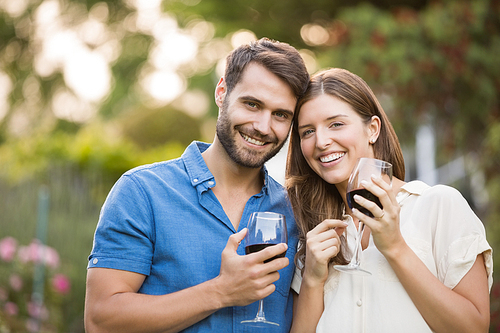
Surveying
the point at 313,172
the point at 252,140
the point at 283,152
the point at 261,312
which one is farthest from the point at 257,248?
the point at 283,152

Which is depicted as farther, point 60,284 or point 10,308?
point 60,284

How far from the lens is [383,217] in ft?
7.29

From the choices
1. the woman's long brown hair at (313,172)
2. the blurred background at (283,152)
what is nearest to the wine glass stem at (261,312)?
the woman's long brown hair at (313,172)

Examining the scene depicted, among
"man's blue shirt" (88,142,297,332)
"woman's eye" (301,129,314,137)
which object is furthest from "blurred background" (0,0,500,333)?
"man's blue shirt" (88,142,297,332)

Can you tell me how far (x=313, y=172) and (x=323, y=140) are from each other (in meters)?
0.43

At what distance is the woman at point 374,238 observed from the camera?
2244mm

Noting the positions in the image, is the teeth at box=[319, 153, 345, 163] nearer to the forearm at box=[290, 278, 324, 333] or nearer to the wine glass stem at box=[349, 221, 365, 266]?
the wine glass stem at box=[349, 221, 365, 266]

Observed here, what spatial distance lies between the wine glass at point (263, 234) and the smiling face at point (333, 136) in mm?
510

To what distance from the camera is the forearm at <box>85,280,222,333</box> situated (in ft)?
7.36

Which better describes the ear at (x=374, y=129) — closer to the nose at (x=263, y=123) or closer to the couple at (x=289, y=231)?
the couple at (x=289, y=231)

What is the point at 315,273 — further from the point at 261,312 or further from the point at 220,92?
the point at 220,92

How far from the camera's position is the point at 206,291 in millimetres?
2277

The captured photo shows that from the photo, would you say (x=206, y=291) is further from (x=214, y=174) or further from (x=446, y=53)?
(x=446, y=53)

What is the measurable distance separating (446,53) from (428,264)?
6055 millimetres
